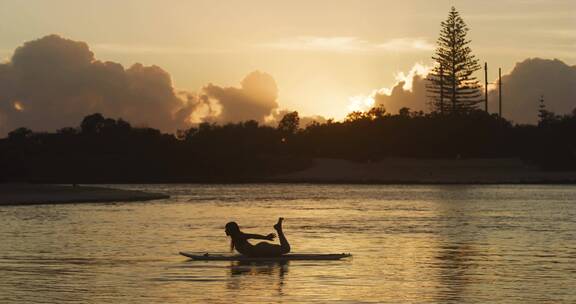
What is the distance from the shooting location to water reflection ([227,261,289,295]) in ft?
102

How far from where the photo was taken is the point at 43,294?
28.6m

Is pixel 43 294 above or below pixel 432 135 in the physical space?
below

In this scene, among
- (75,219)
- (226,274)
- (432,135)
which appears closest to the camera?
(226,274)

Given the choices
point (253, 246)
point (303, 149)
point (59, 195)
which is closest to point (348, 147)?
point (303, 149)

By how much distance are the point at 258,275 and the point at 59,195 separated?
61443 millimetres

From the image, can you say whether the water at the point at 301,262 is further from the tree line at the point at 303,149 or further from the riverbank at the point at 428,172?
the tree line at the point at 303,149

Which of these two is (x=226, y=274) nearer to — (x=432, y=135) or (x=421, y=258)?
(x=421, y=258)

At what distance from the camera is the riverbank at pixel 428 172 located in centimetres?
15650

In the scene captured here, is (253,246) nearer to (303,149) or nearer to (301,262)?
(301,262)

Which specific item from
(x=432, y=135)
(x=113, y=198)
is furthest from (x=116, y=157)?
(x=113, y=198)

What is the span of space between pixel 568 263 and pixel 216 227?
23.8 m

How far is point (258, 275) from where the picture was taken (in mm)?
34125

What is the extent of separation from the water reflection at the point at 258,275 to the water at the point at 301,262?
0.03 meters

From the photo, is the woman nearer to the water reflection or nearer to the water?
the water reflection
